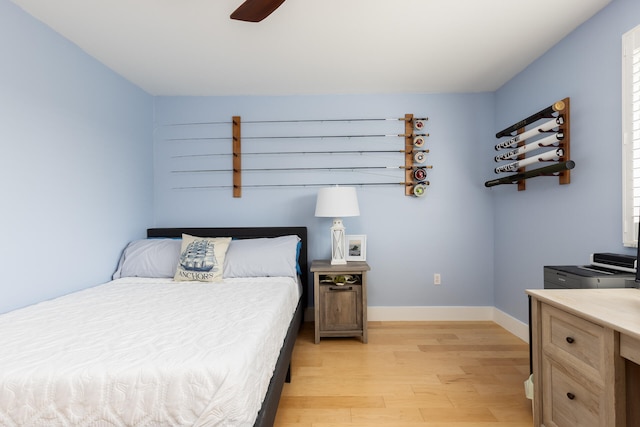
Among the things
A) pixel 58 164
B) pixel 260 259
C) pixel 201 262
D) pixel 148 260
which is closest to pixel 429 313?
pixel 260 259

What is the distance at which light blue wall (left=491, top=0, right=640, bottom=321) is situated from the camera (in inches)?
77.2

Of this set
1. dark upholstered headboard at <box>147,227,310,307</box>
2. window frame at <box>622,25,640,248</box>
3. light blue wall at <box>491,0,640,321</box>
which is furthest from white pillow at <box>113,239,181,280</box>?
window frame at <box>622,25,640,248</box>

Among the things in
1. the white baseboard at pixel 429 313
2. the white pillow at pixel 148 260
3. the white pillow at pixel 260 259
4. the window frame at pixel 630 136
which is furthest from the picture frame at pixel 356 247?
the window frame at pixel 630 136

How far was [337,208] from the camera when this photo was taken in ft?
9.75

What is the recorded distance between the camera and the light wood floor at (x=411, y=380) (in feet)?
6.04

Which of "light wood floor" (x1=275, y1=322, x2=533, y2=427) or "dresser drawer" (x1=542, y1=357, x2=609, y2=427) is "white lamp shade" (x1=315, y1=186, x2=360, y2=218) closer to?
"light wood floor" (x1=275, y1=322, x2=533, y2=427)

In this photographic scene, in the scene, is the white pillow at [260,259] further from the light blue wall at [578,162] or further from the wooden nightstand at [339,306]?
the light blue wall at [578,162]

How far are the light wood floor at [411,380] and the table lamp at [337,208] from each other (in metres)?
0.81

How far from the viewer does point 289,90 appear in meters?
3.35

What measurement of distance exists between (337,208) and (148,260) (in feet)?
5.60

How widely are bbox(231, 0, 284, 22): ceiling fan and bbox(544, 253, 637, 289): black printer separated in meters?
2.04

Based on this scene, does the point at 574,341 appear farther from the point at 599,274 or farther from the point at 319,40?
the point at 319,40

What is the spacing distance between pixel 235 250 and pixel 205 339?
61.1 inches

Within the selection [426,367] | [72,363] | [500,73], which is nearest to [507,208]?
[500,73]
